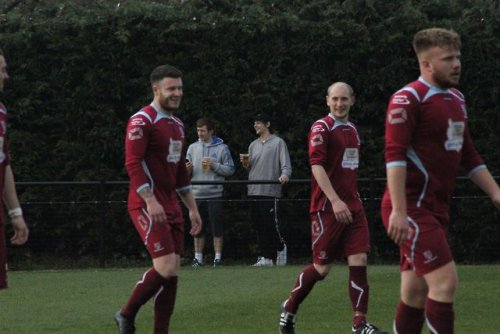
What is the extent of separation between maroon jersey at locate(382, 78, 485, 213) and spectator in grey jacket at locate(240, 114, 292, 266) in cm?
945

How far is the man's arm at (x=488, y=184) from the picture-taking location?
7.79 m

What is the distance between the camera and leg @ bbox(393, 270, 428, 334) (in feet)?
24.7

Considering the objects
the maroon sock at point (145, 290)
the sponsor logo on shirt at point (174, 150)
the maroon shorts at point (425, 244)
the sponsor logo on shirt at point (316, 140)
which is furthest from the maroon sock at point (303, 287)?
the maroon shorts at point (425, 244)

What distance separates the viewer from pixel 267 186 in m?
17.4

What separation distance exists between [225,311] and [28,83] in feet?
24.0

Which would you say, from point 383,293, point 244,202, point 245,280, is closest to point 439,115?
point 383,293

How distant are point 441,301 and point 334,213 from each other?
3.01 metres

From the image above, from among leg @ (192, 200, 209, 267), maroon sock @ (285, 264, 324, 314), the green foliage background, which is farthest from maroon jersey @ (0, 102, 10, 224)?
the green foliage background

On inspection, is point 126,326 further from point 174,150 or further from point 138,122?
point 138,122

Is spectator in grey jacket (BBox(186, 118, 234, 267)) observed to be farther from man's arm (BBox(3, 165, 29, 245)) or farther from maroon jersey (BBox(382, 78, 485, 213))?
maroon jersey (BBox(382, 78, 485, 213))

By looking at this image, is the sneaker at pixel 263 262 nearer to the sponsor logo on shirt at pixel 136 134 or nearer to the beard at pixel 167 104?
the beard at pixel 167 104

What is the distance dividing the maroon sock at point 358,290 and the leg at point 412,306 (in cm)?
245

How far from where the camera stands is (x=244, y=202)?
17625 mm

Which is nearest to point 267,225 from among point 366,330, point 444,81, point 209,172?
point 209,172
